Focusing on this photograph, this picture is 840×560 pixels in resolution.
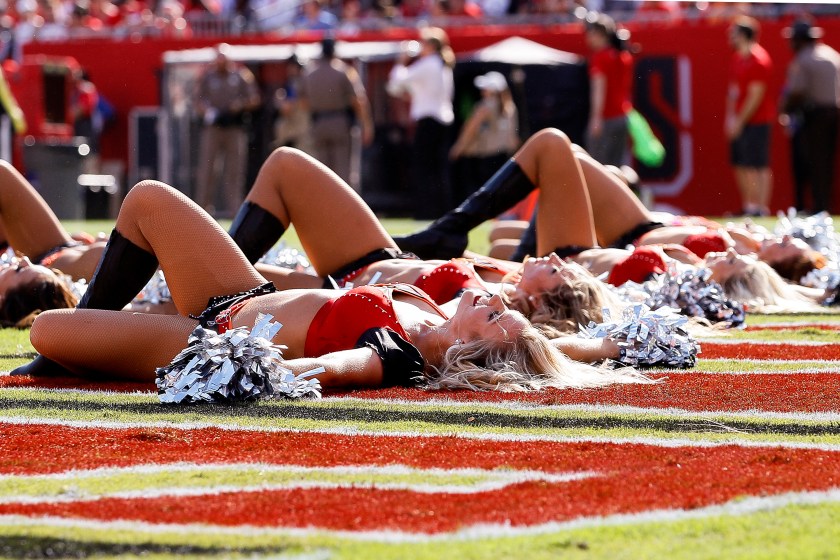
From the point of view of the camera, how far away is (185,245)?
4359mm

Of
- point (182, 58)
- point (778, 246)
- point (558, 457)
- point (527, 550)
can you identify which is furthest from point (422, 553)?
point (182, 58)

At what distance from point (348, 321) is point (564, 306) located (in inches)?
37.6

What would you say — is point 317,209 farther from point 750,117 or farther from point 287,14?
point 287,14

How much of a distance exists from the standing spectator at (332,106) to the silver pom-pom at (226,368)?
10.5 m

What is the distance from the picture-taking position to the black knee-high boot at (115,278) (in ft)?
14.7

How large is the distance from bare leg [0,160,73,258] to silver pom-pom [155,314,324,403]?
2711mm

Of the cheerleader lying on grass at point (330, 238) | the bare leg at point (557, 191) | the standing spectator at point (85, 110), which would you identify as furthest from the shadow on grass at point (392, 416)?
the standing spectator at point (85, 110)

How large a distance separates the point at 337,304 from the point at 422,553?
205 cm

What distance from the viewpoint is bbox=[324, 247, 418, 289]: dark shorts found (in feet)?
18.5

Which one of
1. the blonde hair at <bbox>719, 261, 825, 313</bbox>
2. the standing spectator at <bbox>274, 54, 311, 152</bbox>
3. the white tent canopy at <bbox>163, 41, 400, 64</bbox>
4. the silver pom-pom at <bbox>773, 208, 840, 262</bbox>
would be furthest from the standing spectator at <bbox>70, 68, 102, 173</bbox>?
the blonde hair at <bbox>719, 261, 825, 313</bbox>

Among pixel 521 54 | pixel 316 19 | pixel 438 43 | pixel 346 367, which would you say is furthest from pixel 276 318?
pixel 316 19

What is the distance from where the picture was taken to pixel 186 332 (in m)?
4.30

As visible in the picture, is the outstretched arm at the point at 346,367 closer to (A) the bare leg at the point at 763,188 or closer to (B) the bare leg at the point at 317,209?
(B) the bare leg at the point at 317,209

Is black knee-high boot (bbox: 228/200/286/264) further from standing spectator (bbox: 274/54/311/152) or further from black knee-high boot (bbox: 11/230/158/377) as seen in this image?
standing spectator (bbox: 274/54/311/152)
